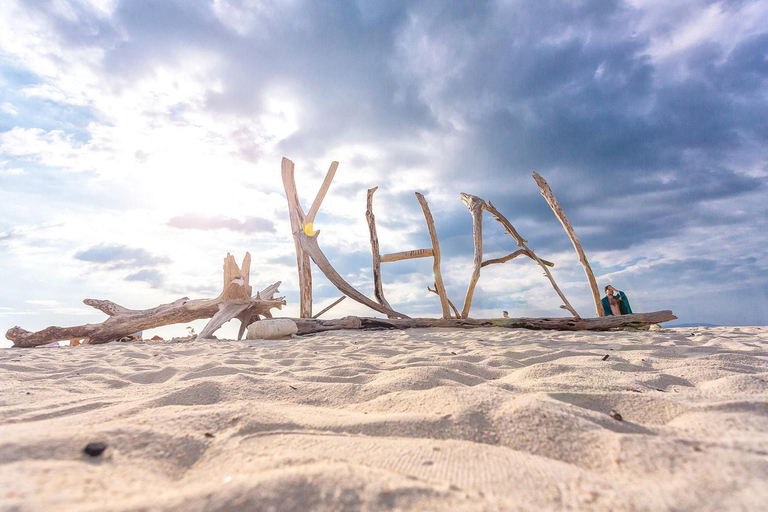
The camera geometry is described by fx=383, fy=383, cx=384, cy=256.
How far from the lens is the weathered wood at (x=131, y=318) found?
19.6 feet

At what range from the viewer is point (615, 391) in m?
1.70

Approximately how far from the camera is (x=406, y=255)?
8.74 m

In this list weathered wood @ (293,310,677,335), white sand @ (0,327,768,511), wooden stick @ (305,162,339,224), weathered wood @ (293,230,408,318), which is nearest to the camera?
white sand @ (0,327,768,511)

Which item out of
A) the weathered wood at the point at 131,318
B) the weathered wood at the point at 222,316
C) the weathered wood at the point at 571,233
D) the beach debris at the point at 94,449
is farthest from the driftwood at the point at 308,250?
the beach debris at the point at 94,449

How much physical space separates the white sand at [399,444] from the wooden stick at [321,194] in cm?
647

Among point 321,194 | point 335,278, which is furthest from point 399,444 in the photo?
point 321,194

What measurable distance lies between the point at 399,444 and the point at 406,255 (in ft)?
25.0

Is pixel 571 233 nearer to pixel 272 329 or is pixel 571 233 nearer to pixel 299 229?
pixel 299 229

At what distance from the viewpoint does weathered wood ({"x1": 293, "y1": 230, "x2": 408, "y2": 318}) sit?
7.71 metres

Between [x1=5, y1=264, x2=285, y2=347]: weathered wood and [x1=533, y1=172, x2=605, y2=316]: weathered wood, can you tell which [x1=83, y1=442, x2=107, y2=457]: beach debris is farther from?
[x1=533, y1=172, x2=605, y2=316]: weathered wood

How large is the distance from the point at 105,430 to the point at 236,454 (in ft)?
1.47

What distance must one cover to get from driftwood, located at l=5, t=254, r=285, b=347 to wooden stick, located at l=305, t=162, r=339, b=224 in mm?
1659

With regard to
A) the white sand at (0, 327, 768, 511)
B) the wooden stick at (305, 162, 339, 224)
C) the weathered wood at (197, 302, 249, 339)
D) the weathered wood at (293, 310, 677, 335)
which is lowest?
the white sand at (0, 327, 768, 511)

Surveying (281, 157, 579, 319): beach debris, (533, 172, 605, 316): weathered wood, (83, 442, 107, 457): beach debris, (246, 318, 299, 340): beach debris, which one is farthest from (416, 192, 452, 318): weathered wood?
(83, 442, 107, 457): beach debris
